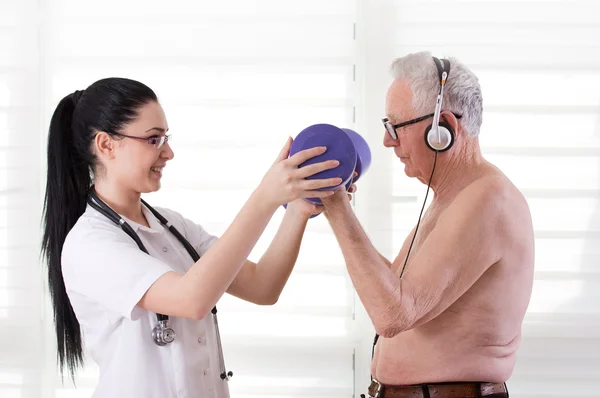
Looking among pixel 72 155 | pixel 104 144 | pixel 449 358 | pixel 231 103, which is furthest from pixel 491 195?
pixel 231 103

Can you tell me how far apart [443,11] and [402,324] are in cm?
176

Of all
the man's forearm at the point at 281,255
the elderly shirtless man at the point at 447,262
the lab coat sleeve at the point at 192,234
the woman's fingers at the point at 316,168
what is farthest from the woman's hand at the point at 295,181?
the lab coat sleeve at the point at 192,234

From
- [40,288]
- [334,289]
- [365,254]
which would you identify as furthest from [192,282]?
[40,288]

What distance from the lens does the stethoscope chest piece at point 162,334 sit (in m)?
1.66

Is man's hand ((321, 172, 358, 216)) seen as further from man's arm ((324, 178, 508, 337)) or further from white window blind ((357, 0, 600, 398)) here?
white window blind ((357, 0, 600, 398))

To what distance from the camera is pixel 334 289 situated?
2984mm

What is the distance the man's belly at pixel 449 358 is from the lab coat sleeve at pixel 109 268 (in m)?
0.62

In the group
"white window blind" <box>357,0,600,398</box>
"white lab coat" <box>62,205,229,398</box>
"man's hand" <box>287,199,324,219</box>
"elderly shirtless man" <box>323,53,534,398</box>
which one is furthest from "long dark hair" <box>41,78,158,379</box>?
"white window blind" <box>357,0,600,398</box>

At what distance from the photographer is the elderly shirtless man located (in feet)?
5.03

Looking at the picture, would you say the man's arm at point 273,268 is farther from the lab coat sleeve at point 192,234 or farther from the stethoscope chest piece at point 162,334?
the stethoscope chest piece at point 162,334

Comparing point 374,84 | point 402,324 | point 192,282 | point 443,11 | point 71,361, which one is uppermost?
point 443,11

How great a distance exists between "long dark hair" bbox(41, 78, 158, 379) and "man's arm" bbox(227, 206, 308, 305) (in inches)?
18.4

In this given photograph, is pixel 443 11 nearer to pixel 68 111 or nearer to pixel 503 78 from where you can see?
pixel 503 78

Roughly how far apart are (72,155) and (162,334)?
536 millimetres
